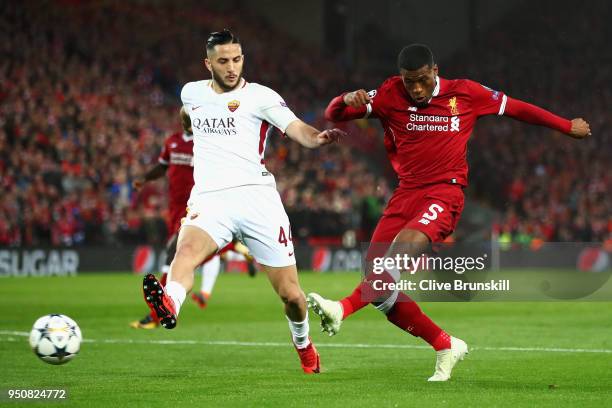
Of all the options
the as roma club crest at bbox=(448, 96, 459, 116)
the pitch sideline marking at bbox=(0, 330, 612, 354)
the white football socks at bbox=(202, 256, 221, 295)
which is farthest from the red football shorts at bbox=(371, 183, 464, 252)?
the white football socks at bbox=(202, 256, 221, 295)

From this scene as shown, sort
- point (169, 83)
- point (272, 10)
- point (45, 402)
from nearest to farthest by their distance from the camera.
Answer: point (45, 402) < point (169, 83) < point (272, 10)

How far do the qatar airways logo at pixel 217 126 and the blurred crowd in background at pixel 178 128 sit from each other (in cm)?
1795

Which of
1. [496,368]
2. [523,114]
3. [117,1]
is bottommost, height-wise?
[496,368]

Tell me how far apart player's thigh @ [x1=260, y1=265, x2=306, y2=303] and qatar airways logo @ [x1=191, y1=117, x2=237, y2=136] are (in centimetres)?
102

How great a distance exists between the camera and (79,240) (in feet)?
85.9

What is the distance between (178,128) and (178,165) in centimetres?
1757

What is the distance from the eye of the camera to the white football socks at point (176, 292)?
→ 723cm

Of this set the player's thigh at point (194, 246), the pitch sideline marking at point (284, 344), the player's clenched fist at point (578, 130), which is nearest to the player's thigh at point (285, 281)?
the player's thigh at point (194, 246)

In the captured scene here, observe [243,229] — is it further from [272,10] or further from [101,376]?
[272,10]

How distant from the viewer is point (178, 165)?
13453 mm

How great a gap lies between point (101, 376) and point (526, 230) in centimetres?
2434

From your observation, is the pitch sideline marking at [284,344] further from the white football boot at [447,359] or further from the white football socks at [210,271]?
the white football socks at [210,271]

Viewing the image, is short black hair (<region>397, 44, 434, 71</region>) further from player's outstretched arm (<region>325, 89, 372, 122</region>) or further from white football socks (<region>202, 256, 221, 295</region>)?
white football socks (<region>202, 256, 221, 295</region>)

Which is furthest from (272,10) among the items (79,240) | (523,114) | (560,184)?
(523,114)
